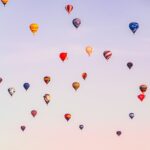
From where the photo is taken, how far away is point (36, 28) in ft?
273

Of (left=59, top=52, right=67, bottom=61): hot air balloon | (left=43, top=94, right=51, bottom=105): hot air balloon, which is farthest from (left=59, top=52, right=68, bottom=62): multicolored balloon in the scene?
(left=43, top=94, right=51, bottom=105): hot air balloon

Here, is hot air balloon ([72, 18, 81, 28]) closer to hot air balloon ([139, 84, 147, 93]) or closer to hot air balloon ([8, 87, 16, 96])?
hot air balloon ([139, 84, 147, 93])

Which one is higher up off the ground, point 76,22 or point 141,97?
point 76,22

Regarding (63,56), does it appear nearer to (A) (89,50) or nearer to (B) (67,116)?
(A) (89,50)

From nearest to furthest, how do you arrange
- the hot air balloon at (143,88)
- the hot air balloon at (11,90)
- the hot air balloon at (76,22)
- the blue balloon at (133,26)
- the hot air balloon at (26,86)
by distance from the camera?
1. the blue balloon at (133,26)
2. the hot air balloon at (76,22)
3. the hot air balloon at (143,88)
4. the hot air balloon at (26,86)
5. the hot air balloon at (11,90)

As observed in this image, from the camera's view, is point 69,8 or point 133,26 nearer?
point 133,26

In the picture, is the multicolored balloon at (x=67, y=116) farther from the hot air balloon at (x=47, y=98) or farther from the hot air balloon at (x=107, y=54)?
the hot air balloon at (x=107, y=54)

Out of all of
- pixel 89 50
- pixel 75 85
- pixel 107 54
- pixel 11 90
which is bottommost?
pixel 75 85

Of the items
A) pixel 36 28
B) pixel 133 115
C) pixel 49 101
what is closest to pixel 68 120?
pixel 49 101

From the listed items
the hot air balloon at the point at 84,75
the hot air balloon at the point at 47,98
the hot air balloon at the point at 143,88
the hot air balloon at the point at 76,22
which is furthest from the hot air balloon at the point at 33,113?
the hot air balloon at the point at 76,22

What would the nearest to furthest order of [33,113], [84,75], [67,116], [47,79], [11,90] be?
[47,79], [84,75], [11,90], [33,113], [67,116]

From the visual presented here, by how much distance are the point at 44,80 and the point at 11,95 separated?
524 centimetres

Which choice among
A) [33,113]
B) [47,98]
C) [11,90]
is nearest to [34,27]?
[11,90]

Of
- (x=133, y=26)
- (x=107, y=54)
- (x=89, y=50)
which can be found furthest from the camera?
(x=89, y=50)
